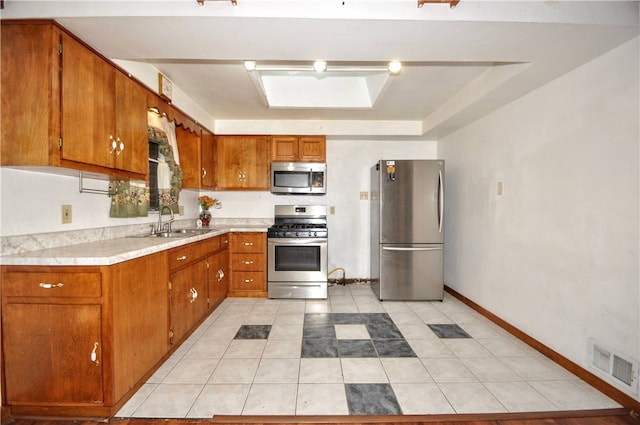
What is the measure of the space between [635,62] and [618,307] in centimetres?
147

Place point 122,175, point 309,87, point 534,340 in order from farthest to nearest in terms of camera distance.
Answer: point 309,87 → point 534,340 → point 122,175

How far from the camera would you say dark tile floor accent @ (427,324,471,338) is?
2617 mm

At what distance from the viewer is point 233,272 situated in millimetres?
3607

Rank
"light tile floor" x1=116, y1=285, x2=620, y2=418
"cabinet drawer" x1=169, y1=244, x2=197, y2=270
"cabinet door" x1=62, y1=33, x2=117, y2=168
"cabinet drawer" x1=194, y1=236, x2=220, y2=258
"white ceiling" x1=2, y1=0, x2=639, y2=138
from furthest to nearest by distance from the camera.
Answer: "cabinet drawer" x1=194, y1=236, x2=220, y2=258 → "cabinet drawer" x1=169, y1=244, x2=197, y2=270 → "light tile floor" x1=116, y1=285, x2=620, y2=418 → "cabinet door" x1=62, y1=33, x2=117, y2=168 → "white ceiling" x1=2, y1=0, x2=639, y2=138

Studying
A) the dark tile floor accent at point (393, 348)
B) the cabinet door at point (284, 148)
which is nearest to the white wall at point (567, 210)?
the dark tile floor accent at point (393, 348)

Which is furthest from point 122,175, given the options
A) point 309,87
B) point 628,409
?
point 628,409

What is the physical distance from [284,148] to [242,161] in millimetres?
610

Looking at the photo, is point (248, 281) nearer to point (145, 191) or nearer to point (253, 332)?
point (253, 332)

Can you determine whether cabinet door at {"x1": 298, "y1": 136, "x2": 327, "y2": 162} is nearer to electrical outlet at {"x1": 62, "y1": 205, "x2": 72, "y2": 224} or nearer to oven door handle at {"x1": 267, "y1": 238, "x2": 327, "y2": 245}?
oven door handle at {"x1": 267, "y1": 238, "x2": 327, "y2": 245}

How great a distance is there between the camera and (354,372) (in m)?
2.03

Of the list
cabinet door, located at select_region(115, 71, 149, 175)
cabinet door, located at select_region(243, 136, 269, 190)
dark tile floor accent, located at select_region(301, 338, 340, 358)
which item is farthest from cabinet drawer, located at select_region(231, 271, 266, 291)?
cabinet door, located at select_region(115, 71, 149, 175)

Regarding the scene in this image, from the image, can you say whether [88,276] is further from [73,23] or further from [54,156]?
[73,23]

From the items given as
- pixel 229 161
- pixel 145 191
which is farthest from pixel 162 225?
pixel 229 161

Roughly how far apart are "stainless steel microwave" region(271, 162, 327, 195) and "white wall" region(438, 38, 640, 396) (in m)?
1.93
